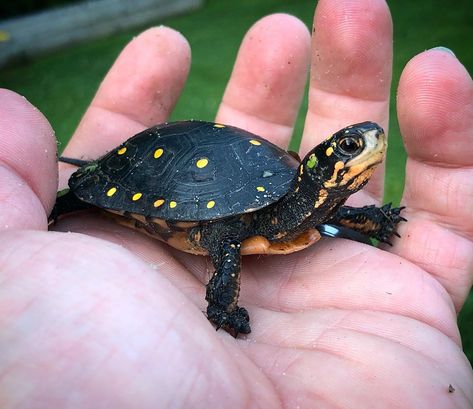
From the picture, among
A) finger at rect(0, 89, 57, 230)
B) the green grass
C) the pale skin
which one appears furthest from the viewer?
the green grass

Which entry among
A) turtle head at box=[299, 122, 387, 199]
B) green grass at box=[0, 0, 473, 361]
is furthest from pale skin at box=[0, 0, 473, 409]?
green grass at box=[0, 0, 473, 361]

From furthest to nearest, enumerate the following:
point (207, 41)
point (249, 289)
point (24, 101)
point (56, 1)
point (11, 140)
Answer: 1. point (56, 1)
2. point (207, 41)
3. point (249, 289)
4. point (24, 101)
5. point (11, 140)

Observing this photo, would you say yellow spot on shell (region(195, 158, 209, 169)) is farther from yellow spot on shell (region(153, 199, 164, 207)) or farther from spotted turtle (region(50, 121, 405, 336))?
yellow spot on shell (region(153, 199, 164, 207))

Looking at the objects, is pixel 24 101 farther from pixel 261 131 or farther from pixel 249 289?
pixel 261 131

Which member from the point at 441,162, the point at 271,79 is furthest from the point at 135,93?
the point at 441,162

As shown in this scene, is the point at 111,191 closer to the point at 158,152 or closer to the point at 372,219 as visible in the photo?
the point at 158,152

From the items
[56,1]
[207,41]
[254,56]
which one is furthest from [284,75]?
[56,1]
